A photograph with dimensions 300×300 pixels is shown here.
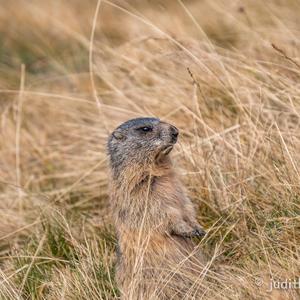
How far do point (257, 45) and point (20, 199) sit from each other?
262 centimetres

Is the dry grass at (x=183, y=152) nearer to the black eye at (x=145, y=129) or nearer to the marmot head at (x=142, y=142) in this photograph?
the marmot head at (x=142, y=142)

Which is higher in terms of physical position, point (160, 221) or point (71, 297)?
point (160, 221)

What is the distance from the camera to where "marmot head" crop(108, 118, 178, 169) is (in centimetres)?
504

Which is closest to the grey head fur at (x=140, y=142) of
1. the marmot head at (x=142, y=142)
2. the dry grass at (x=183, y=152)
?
the marmot head at (x=142, y=142)

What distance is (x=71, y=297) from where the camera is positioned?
461 centimetres

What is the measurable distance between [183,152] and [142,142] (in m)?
0.89

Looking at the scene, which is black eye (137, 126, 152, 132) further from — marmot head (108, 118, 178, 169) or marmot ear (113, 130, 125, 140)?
marmot ear (113, 130, 125, 140)

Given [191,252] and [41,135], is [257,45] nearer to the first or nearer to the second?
[41,135]

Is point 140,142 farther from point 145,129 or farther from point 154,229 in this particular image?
point 154,229

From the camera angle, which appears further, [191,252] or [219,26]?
[219,26]

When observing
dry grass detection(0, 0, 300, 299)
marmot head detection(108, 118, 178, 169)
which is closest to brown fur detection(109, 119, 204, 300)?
marmot head detection(108, 118, 178, 169)

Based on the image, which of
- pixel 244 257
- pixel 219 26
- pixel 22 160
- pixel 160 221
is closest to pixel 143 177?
pixel 160 221

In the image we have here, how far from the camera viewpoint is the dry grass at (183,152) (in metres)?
4.73

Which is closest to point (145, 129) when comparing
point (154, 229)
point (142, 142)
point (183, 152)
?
point (142, 142)
